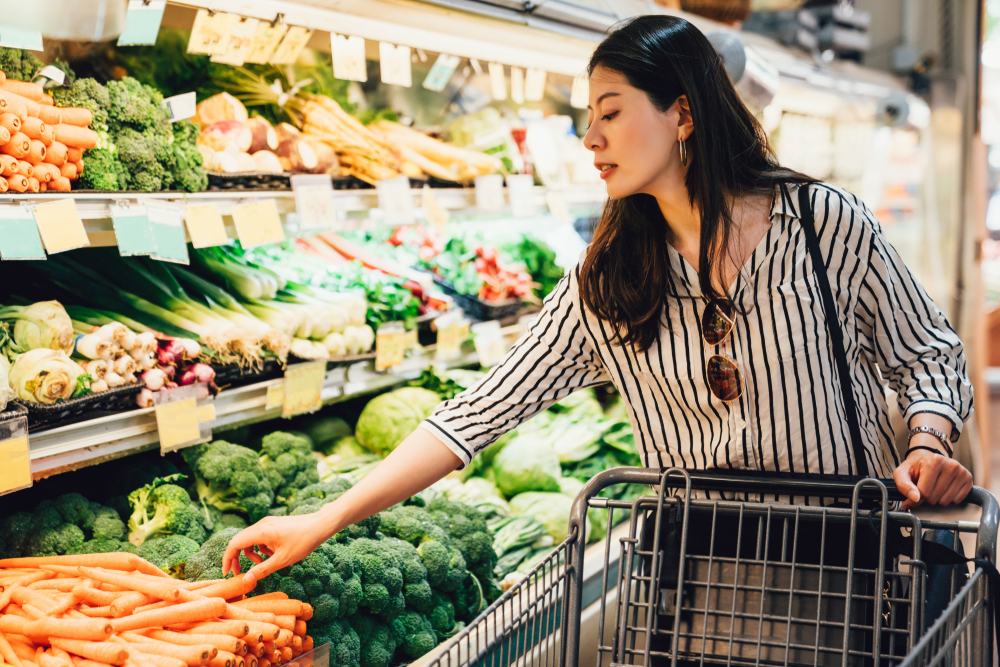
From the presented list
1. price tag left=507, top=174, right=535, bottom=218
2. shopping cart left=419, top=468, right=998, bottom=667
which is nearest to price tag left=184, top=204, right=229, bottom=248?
shopping cart left=419, top=468, right=998, bottom=667

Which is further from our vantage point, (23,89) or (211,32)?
(211,32)

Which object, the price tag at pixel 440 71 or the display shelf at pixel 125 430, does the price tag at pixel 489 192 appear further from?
the display shelf at pixel 125 430

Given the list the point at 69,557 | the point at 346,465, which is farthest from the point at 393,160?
the point at 69,557

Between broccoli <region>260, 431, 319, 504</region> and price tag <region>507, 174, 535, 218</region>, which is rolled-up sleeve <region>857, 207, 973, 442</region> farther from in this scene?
price tag <region>507, 174, 535, 218</region>

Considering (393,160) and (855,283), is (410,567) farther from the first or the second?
(393,160)

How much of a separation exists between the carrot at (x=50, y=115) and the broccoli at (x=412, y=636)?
1.38 meters

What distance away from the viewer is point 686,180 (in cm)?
154

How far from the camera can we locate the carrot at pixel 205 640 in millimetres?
1403

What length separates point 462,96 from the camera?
3836 mm

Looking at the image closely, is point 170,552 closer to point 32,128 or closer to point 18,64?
point 32,128

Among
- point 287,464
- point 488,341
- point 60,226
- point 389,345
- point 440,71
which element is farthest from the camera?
point 488,341

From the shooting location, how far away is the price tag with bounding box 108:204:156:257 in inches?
70.5

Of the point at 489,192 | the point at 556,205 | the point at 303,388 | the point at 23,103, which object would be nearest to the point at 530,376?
the point at 303,388

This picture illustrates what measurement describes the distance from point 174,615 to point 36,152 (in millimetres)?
990
